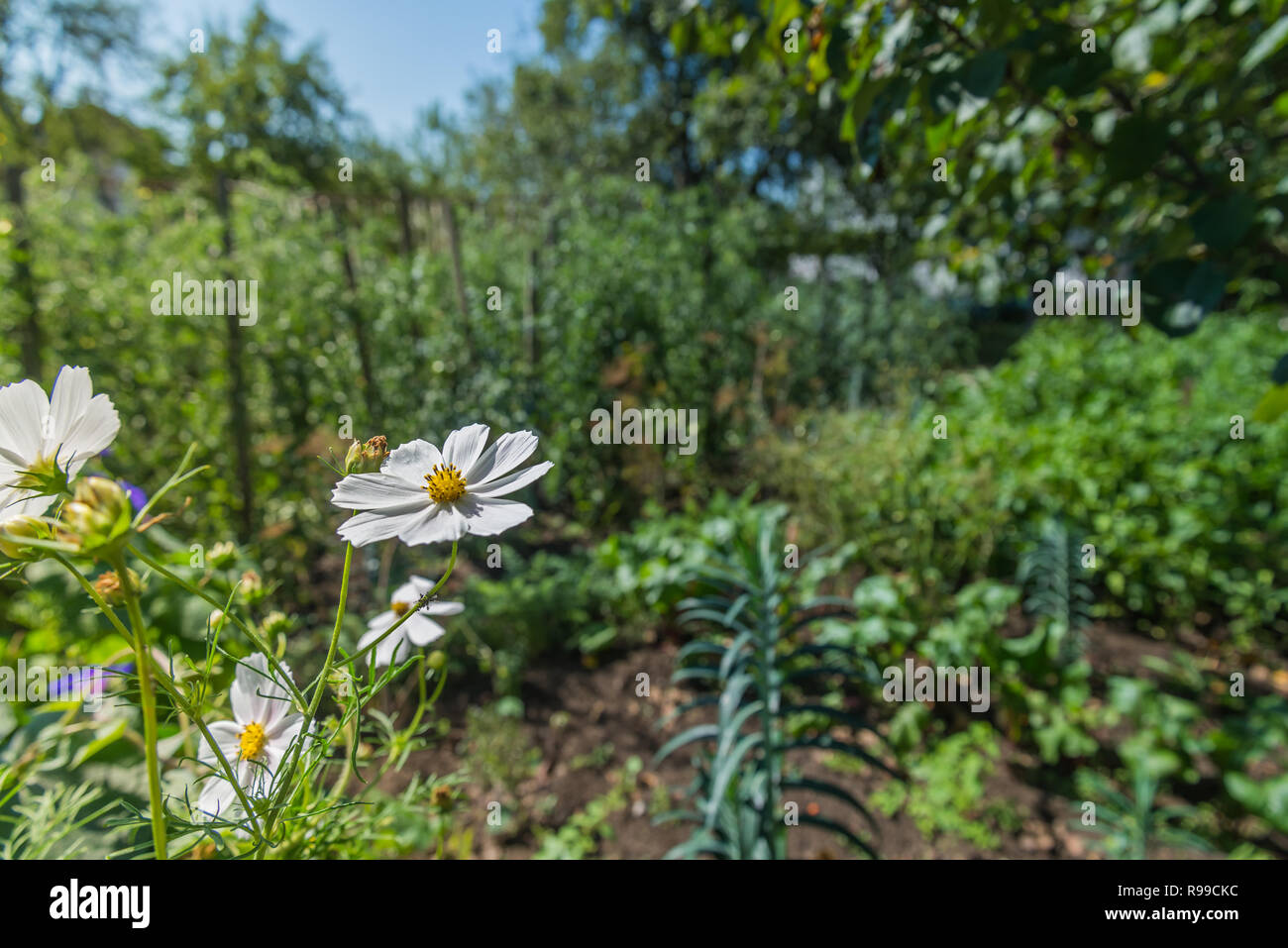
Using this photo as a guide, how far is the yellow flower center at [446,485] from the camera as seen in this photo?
381mm

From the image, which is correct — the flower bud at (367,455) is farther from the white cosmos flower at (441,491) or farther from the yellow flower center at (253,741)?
the yellow flower center at (253,741)

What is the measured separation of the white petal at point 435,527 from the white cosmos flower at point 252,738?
143 millimetres

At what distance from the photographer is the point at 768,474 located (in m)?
4.02

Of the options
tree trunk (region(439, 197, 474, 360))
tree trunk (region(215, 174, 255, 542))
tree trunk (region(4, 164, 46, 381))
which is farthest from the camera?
tree trunk (region(439, 197, 474, 360))

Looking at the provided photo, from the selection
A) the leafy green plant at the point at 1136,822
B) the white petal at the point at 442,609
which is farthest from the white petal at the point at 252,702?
the leafy green plant at the point at 1136,822

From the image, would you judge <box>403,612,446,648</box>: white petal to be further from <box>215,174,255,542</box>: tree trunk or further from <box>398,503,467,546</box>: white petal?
<box>215,174,255,542</box>: tree trunk

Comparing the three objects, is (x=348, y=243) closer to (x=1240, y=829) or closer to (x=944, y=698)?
(x=944, y=698)

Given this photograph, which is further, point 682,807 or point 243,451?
point 243,451

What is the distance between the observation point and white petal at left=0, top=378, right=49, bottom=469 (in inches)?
13.0

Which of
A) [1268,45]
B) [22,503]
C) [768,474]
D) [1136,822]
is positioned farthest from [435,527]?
[768,474]

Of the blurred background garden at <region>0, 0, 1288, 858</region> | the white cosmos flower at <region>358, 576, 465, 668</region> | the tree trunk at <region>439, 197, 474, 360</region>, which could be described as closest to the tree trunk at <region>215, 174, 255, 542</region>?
the blurred background garden at <region>0, 0, 1288, 858</region>
